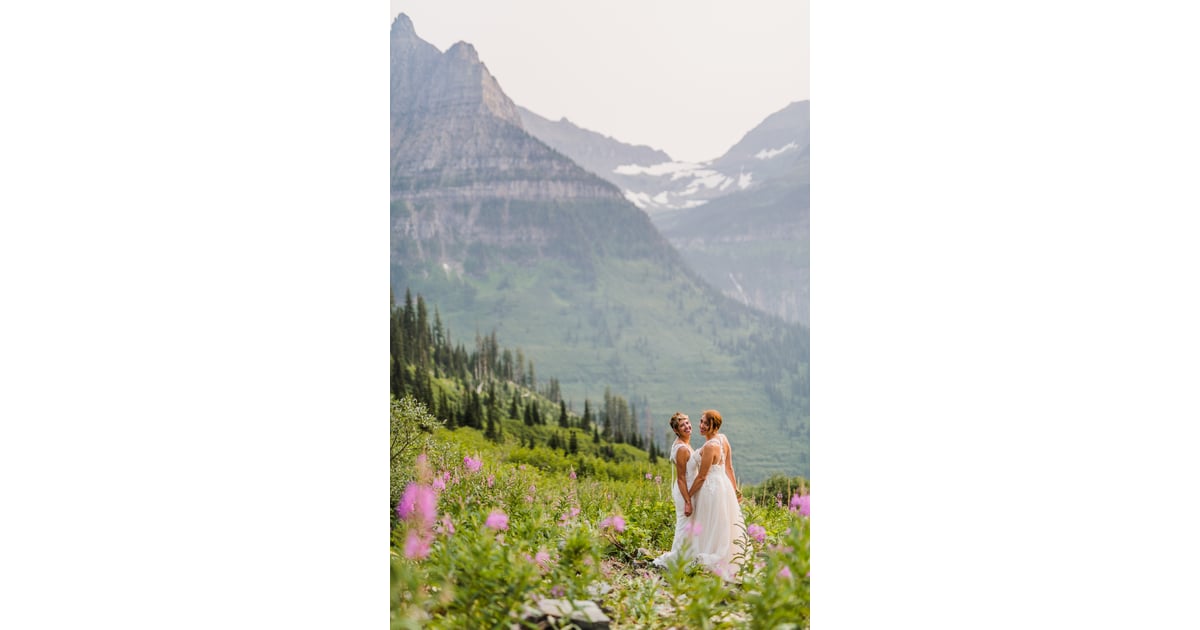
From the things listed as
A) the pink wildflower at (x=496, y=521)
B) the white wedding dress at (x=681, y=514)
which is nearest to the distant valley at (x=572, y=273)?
the white wedding dress at (x=681, y=514)

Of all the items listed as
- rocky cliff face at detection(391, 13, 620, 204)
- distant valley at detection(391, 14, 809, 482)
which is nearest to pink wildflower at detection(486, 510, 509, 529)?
distant valley at detection(391, 14, 809, 482)

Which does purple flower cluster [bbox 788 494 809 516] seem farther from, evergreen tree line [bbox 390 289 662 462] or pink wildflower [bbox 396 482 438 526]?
pink wildflower [bbox 396 482 438 526]

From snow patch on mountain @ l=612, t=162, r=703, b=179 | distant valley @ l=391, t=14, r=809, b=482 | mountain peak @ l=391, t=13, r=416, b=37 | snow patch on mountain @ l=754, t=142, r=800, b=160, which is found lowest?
distant valley @ l=391, t=14, r=809, b=482

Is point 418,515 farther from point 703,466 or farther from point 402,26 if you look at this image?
point 402,26

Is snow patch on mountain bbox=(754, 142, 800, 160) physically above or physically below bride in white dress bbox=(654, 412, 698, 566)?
above

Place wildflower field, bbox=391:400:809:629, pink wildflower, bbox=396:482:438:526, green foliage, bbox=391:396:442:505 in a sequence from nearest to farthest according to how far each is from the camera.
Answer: wildflower field, bbox=391:400:809:629
pink wildflower, bbox=396:482:438:526
green foliage, bbox=391:396:442:505

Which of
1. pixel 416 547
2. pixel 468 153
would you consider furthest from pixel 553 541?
pixel 468 153

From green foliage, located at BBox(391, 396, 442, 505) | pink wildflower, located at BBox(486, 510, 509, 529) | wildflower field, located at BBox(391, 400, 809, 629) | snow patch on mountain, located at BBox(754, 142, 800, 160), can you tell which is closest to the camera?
wildflower field, located at BBox(391, 400, 809, 629)

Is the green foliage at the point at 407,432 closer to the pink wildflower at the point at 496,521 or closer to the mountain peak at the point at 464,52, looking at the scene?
the pink wildflower at the point at 496,521
